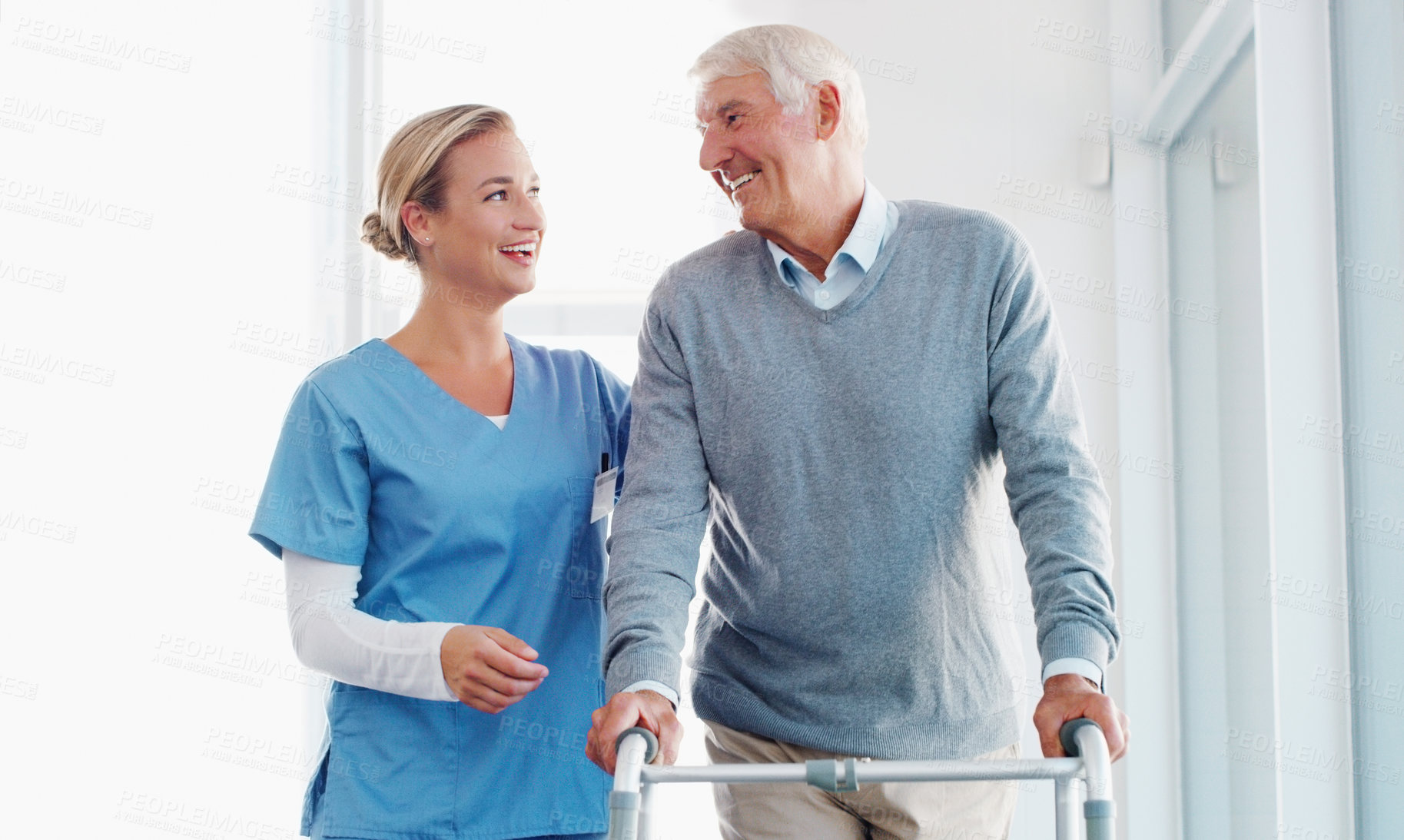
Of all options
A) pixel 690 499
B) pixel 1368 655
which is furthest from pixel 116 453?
pixel 1368 655

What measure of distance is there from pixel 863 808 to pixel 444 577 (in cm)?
59

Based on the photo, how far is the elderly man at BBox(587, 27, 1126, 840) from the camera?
133 centimetres

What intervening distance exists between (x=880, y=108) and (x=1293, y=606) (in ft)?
4.35

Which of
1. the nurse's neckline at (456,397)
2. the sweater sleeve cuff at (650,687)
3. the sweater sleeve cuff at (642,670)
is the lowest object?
the sweater sleeve cuff at (650,687)

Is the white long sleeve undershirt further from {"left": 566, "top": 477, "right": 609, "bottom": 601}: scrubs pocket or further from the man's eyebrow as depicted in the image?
the man's eyebrow

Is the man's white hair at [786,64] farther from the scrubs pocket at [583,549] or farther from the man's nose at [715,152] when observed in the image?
the scrubs pocket at [583,549]

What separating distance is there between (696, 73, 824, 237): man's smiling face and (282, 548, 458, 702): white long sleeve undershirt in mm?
640

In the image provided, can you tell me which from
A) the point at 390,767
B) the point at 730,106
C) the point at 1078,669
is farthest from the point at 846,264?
the point at 390,767

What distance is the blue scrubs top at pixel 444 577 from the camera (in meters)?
1.45

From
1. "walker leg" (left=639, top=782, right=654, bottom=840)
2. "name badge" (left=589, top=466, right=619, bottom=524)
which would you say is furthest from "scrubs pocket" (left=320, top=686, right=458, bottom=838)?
"walker leg" (left=639, top=782, right=654, bottom=840)

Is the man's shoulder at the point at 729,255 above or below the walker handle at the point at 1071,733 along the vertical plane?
above

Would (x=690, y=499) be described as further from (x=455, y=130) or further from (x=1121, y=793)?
(x=1121, y=793)

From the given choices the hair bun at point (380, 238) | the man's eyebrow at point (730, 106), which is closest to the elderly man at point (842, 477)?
the man's eyebrow at point (730, 106)

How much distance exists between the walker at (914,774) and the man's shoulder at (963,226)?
598 mm
